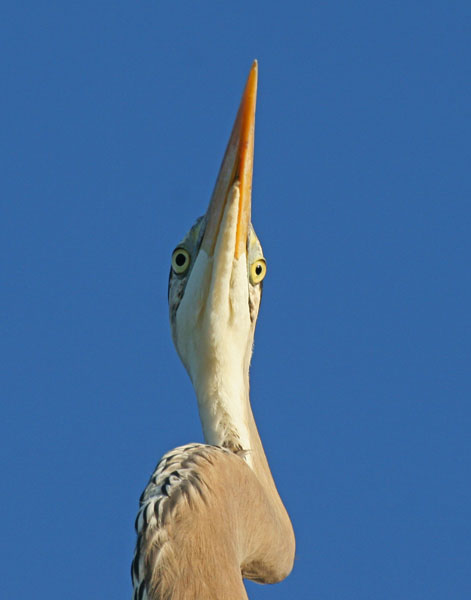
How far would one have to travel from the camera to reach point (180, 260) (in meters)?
5.89

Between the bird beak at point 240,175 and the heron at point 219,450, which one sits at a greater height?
the bird beak at point 240,175

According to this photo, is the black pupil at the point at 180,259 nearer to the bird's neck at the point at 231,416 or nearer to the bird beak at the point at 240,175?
the bird beak at the point at 240,175

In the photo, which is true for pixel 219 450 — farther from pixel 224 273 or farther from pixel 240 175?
pixel 240 175

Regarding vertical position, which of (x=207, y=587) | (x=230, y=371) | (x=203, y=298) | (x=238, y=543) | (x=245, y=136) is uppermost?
(x=245, y=136)

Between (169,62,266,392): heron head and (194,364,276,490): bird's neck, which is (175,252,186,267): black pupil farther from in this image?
(194,364,276,490): bird's neck

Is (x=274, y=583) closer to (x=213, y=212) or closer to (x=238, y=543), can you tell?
(x=238, y=543)

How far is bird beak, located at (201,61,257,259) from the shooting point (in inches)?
208

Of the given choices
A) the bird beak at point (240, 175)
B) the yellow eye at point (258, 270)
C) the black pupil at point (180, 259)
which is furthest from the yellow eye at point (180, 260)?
the yellow eye at point (258, 270)

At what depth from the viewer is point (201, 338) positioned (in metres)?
5.69

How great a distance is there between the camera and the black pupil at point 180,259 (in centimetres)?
588

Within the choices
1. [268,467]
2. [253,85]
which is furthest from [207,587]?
[253,85]

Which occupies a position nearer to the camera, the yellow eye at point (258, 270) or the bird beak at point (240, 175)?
the bird beak at point (240, 175)

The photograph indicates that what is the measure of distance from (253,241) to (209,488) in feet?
6.32

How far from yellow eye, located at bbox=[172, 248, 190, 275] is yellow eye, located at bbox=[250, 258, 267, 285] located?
1.23ft
